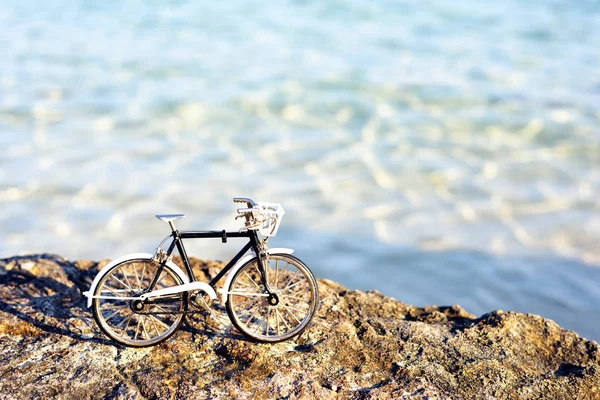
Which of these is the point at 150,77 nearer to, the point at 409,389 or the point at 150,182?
the point at 150,182

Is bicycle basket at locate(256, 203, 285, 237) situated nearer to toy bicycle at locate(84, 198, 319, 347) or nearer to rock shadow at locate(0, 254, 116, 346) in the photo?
toy bicycle at locate(84, 198, 319, 347)

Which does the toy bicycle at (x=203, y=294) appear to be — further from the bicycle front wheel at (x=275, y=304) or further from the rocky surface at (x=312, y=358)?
the rocky surface at (x=312, y=358)

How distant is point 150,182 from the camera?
27.4 ft

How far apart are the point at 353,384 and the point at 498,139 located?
719cm

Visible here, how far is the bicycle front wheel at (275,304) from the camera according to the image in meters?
3.75

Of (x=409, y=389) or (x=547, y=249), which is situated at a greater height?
(x=547, y=249)

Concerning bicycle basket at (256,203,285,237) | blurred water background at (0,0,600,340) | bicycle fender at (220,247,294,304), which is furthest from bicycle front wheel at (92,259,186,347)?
blurred water background at (0,0,600,340)

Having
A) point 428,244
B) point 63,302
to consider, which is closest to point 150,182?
point 428,244

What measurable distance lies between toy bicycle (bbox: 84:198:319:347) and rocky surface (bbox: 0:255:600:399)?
11 cm

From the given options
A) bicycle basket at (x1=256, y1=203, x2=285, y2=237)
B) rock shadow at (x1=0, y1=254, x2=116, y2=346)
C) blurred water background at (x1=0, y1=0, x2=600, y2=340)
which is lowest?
rock shadow at (x1=0, y1=254, x2=116, y2=346)

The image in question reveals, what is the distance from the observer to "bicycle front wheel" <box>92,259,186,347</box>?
3689 millimetres

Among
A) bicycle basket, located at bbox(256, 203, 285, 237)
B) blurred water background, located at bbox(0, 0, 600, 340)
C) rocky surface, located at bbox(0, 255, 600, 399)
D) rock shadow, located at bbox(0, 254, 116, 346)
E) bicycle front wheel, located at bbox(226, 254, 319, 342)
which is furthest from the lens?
blurred water background, located at bbox(0, 0, 600, 340)

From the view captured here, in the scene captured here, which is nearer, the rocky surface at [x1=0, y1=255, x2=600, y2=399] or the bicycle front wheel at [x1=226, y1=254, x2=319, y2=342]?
the rocky surface at [x1=0, y1=255, x2=600, y2=399]

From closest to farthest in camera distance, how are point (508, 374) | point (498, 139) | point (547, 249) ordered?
point (508, 374)
point (547, 249)
point (498, 139)
